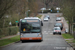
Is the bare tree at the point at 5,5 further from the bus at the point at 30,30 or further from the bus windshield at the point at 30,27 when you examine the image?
the bus windshield at the point at 30,27

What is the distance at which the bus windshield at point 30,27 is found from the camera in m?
23.8

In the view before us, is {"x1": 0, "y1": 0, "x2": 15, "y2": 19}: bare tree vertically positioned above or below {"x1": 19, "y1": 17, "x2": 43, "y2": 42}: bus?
above

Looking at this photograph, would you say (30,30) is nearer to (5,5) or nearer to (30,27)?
(30,27)

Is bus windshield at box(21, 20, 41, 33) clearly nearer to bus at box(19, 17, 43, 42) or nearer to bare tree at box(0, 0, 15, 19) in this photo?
bus at box(19, 17, 43, 42)

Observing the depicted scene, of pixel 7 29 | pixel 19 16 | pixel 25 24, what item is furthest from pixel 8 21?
pixel 25 24

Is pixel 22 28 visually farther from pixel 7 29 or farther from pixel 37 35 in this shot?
pixel 7 29

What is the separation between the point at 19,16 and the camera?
142 ft

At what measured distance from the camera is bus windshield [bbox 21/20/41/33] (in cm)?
2380

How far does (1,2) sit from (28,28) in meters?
4.67

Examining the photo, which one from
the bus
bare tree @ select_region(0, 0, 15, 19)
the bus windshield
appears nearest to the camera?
bare tree @ select_region(0, 0, 15, 19)

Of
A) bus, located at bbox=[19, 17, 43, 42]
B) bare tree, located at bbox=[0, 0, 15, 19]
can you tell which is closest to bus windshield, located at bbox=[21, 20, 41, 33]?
bus, located at bbox=[19, 17, 43, 42]

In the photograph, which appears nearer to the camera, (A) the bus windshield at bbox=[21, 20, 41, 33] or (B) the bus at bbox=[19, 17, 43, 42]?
(B) the bus at bbox=[19, 17, 43, 42]

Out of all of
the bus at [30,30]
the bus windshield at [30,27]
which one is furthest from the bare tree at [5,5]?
the bus windshield at [30,27]

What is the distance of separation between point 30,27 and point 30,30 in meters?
0.37
